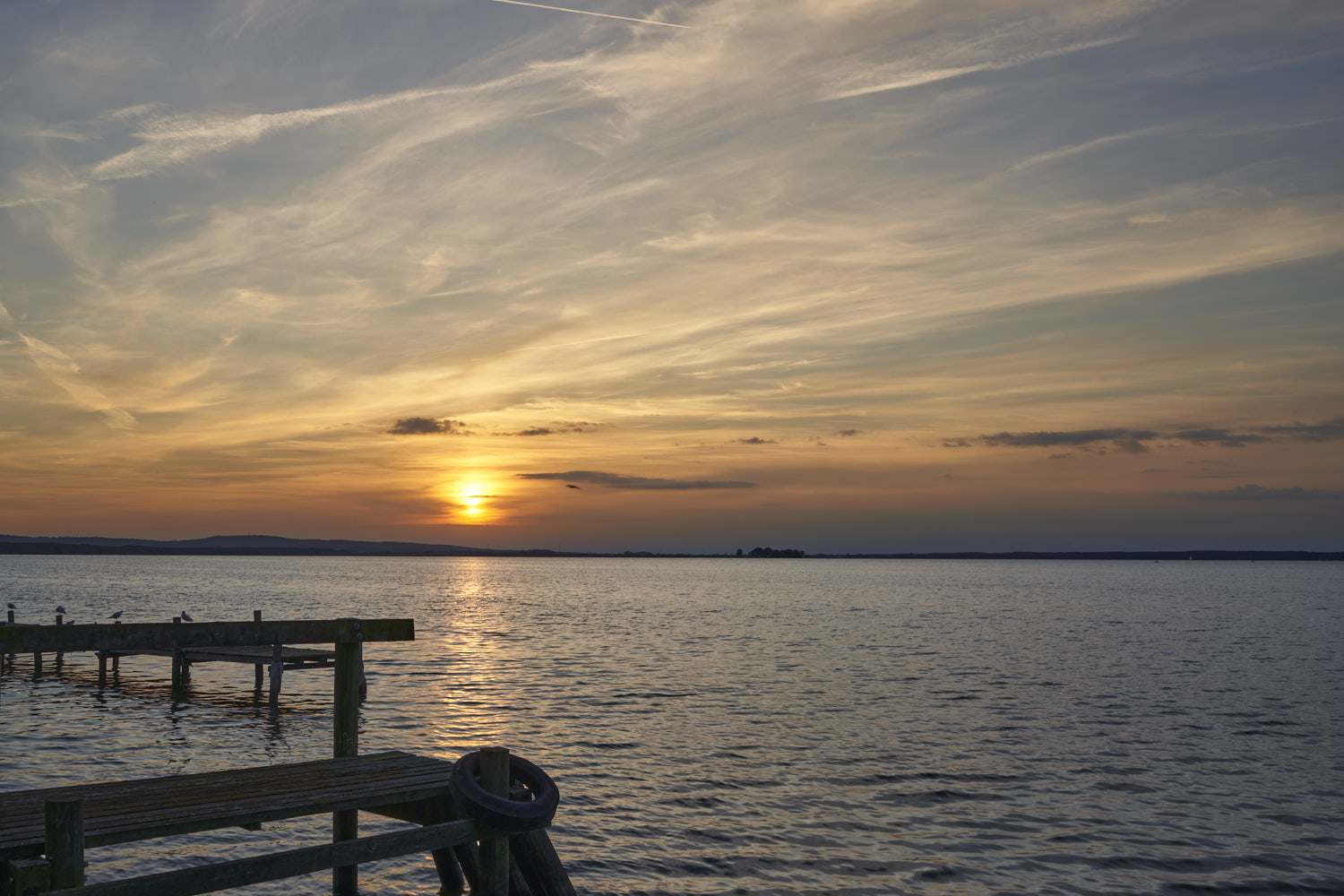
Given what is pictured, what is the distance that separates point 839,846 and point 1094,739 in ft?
46.3

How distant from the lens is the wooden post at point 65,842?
24.4 feet

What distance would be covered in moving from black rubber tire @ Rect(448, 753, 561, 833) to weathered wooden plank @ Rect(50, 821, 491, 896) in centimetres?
28

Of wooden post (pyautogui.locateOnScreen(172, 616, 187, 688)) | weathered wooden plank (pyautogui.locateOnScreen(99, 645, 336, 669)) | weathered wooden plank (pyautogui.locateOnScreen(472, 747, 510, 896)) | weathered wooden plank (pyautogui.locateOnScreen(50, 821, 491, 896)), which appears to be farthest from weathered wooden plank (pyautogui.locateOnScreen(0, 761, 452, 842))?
wooden post (pyautogui.locateOnScreen(172, 616, 187, 688))

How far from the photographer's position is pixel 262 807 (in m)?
9.03

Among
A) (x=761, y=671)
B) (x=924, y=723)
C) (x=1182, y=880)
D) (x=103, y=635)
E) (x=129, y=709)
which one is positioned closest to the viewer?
(x=103, y=635)

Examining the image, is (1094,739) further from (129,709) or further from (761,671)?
(129,709)

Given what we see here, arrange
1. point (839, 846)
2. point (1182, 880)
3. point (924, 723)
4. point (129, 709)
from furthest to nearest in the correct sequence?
point (129, 709), point (924, 723), point (839, 846), point (1182, 880)

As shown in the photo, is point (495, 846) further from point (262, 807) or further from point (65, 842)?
point (65, 842)

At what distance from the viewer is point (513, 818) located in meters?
9.56

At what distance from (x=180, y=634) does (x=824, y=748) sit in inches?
739

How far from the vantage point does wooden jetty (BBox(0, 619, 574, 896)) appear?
7.94 m

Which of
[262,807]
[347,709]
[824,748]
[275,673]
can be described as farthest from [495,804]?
[275,673]

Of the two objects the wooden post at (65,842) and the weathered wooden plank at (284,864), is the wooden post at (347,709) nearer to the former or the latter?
the weathered wooden plank at (284,864)

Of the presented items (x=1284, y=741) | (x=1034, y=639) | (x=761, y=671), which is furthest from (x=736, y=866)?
(x=1034, y=639)
